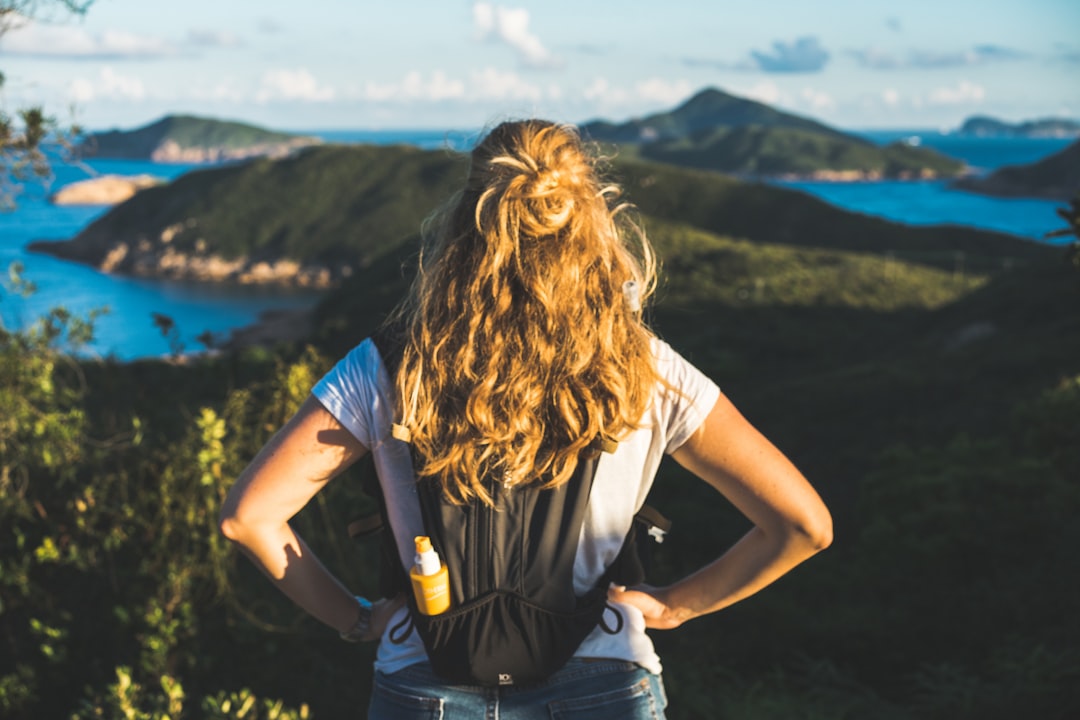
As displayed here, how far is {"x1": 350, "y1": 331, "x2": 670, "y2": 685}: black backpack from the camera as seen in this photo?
163 cm

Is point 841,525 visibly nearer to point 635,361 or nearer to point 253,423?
point 253,423

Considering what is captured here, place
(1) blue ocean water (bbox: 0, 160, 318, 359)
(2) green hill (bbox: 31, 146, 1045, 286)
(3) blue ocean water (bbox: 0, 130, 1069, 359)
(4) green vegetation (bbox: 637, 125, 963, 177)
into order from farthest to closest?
(4) green vegetation (bbox: 637, 125, 963, 177) < (2) green hill (bbox: 31, 146, 1045, 286) < (1) blue ocean water (bbox: 0, 160, 318, 359) < (3) blue ocean water (bbox: 0, 130, 1069, 359)

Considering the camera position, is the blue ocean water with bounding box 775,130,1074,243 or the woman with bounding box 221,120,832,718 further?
the blue ocean water with bounding box 775,130,1074,243

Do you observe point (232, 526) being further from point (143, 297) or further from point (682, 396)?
point (143, 297)

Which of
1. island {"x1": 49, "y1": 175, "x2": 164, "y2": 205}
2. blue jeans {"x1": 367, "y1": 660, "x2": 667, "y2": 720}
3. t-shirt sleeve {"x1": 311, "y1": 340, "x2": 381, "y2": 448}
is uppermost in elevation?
t-shirt sleeve {"x1": 311, "y1": 340, "x2": 381, "y2": 448}

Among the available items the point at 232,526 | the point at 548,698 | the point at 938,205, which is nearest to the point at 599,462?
the point at 548,698

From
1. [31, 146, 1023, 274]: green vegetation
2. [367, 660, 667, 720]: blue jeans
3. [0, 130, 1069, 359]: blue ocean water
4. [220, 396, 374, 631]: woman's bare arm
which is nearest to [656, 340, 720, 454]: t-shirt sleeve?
[367, 660, 667, 720]: blue jeans

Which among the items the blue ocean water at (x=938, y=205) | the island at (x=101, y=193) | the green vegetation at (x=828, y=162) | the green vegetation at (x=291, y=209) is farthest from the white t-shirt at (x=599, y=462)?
the green vegetation at (x=828, y=162)

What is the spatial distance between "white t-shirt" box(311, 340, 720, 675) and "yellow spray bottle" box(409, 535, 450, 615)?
0.29 feet

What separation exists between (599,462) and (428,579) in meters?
0.37

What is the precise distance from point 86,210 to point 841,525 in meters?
161

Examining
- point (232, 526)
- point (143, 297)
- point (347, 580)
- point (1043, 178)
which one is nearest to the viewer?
point (232, 526)

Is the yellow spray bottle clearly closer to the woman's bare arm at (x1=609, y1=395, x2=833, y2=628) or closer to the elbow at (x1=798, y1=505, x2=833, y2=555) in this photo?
the woman's bare arm at (x1=609, y1=395, x2=833, y2=628)

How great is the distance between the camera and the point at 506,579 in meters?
1.67
